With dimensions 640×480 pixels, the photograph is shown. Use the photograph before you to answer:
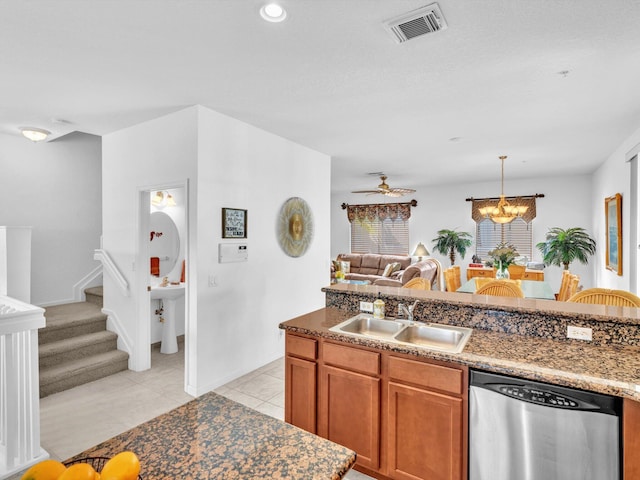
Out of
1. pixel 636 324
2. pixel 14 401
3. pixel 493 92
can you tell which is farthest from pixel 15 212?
pixel 636 324

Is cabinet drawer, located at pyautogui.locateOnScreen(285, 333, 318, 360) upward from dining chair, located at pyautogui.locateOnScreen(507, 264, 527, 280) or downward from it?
downward

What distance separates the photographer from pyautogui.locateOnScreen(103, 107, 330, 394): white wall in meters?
3.20

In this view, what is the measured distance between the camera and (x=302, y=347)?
7.57ft

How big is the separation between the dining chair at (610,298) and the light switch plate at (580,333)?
77cm

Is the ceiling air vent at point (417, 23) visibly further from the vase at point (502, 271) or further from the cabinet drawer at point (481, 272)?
the cabinet drawer at point (481, 272)

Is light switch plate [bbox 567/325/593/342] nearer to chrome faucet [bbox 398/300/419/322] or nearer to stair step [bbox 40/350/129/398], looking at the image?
chrome faucet [bbox 398/300/419/322]

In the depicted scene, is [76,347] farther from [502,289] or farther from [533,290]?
[533,290]

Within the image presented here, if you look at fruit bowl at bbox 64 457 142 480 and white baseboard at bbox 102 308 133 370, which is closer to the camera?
fruit bowl at bbox 64 457 142 480

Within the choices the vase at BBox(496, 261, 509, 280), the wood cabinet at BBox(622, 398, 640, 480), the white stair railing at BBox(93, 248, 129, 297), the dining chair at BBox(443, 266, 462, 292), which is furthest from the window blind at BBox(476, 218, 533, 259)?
the white stair railing at BBox(93, 248, 129, 297)

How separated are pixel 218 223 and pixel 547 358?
2.71 metres

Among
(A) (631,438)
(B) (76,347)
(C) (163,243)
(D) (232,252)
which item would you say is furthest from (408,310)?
(C) (163,243)

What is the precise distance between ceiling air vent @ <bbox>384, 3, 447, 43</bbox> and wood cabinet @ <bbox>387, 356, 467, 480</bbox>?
1.81 metres

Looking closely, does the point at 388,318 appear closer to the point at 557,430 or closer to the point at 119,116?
the point at 557,430

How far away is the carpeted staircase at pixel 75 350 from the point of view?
341 cm
